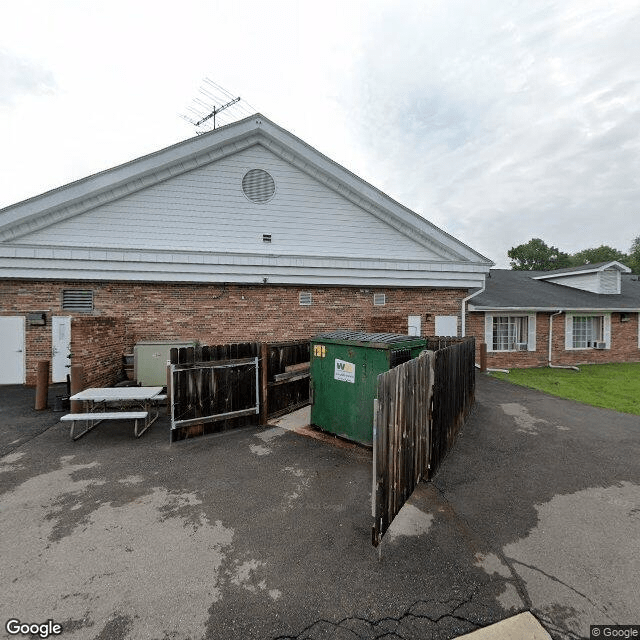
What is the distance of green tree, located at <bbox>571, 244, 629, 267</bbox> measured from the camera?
57969mm

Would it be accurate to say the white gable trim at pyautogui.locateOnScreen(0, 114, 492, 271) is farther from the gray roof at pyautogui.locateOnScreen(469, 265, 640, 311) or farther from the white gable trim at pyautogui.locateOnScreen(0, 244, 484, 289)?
the gray roof at pyautogui.locateOnScreen(469, 265, 640, 311)

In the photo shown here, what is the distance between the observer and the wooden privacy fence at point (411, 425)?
3.00 m

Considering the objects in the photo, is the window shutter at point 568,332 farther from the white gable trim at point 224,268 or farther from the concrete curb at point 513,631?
the concrete curb at point 513,631

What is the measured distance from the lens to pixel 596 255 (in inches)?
2315

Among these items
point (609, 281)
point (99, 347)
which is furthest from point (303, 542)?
point (609, 281)

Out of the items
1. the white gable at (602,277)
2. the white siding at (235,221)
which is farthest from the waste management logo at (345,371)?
the white gable at (602,277)

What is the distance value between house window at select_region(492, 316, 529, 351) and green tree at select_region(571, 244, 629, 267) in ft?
190

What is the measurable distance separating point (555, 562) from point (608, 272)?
1979 centimetres

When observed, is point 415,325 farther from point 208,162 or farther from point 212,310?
point 208,162

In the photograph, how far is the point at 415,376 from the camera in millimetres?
3910

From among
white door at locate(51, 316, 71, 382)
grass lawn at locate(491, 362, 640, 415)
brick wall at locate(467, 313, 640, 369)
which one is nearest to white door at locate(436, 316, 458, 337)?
brick wall at locate(467, 313, 640, 369)

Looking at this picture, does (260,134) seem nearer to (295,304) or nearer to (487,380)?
(295,304)

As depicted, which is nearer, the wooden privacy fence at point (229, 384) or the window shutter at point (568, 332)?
the wooden privacy fence at point (229, 384)

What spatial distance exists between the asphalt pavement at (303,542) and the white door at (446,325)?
22.2 feet
